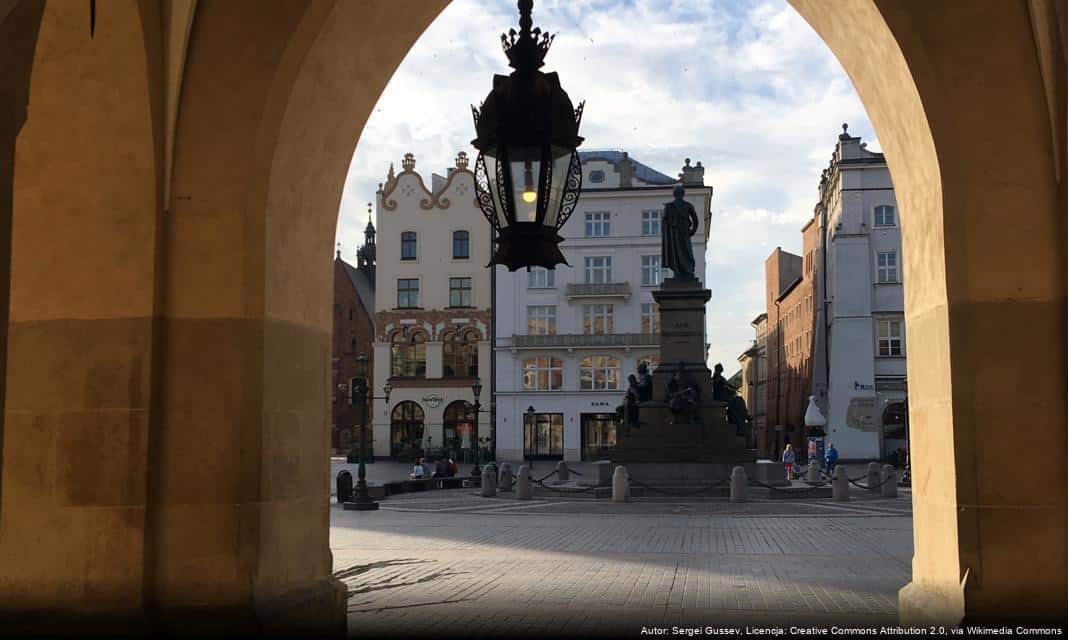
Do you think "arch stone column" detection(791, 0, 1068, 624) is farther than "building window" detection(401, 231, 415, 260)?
No

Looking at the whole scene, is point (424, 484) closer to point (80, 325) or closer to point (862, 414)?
point (80, 325)

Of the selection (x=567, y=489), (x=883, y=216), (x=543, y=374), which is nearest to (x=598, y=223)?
(x=543, y=374)

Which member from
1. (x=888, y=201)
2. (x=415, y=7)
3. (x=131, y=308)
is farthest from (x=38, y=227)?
(x=888, y=201)

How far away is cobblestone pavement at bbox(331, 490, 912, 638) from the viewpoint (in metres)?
8.41

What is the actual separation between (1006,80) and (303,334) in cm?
452

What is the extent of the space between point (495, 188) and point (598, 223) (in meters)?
55.0

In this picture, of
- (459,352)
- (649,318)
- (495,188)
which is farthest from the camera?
(459,352)

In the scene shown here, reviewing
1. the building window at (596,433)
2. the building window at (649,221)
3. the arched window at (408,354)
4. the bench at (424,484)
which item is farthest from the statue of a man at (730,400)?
the arched window at (408,354)

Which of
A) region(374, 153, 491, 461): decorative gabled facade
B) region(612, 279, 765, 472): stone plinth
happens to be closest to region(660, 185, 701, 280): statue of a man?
region(612, 279, 765, 472): stone plinth

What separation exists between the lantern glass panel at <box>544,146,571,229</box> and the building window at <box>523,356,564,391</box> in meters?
53.6

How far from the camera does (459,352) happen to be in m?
62.0

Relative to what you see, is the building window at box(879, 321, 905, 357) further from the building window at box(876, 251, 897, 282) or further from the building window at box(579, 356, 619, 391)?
the building window at box(579, 356, 619, 391)

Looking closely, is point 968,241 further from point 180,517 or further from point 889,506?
point 889,506

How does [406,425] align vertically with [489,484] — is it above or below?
above
